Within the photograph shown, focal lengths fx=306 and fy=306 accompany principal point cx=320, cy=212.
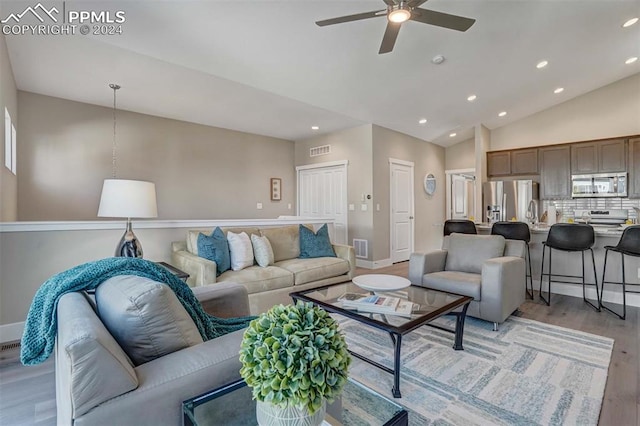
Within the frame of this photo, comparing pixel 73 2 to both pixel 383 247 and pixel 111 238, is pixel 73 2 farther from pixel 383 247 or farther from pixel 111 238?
pixel 383 247

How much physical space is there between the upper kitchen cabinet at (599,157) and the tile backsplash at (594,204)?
603mm

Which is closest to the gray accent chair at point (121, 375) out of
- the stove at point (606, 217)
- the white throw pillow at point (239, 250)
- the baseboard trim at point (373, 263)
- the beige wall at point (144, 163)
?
the white throw pillow at point (239, 250)

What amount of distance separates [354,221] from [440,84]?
8.96ft

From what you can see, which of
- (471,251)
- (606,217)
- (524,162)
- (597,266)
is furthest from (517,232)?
(524,162)

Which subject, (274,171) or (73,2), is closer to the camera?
(73,2)

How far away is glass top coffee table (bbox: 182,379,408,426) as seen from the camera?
3.19 ft

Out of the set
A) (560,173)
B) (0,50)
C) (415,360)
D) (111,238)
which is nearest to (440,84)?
(560,173)

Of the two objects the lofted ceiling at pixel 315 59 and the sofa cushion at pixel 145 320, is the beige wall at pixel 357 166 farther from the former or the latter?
the sofa cushion at pixel 145 320

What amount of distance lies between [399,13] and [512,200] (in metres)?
5.21

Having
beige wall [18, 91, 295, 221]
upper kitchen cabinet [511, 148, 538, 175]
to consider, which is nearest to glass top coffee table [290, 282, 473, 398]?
beige wall [18, 91, 295, 221]

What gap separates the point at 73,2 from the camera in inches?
99.2

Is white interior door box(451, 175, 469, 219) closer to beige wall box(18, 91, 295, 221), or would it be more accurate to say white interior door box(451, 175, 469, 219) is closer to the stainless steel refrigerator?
the stainless steel refrigerator

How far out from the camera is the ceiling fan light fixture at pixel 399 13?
225cm

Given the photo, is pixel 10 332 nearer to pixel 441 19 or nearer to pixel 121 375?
pixel 121 375
